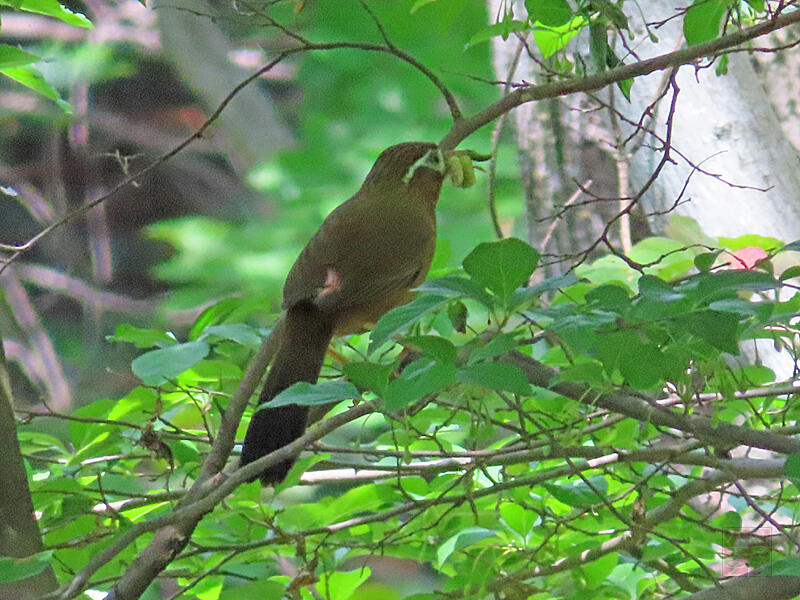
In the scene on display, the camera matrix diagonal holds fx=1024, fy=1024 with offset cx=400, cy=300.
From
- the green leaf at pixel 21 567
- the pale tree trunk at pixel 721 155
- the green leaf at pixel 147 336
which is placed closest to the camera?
the green leaf at pixel 21 567

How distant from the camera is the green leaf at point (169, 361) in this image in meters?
1.30

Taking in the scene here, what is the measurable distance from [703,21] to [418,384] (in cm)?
72

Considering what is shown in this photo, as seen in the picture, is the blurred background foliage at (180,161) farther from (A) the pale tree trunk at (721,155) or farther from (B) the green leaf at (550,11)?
(B) the green leaf at (550,11)

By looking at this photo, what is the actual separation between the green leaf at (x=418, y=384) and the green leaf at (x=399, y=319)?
1.7 inches

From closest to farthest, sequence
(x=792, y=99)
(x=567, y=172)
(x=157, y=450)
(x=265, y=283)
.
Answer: (x=157, y=450), (x=792, y=99), (x=567, y=172), (x=265, y=283)

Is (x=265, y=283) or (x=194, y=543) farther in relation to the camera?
(x=265, y=283)

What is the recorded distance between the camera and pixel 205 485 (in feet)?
4.37

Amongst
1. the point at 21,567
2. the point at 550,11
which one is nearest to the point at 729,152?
the point at 550,11

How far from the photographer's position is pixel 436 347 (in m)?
0.97

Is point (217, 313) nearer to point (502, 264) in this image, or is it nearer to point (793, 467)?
point (502, 264)

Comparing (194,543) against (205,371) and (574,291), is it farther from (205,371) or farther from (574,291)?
(574,291)

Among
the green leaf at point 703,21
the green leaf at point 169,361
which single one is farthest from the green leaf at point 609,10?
the green leaf at point 169,361

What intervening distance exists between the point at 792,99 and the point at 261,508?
1824mm

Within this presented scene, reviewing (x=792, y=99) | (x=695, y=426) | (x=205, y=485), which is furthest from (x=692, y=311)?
(x=792, y=99)
